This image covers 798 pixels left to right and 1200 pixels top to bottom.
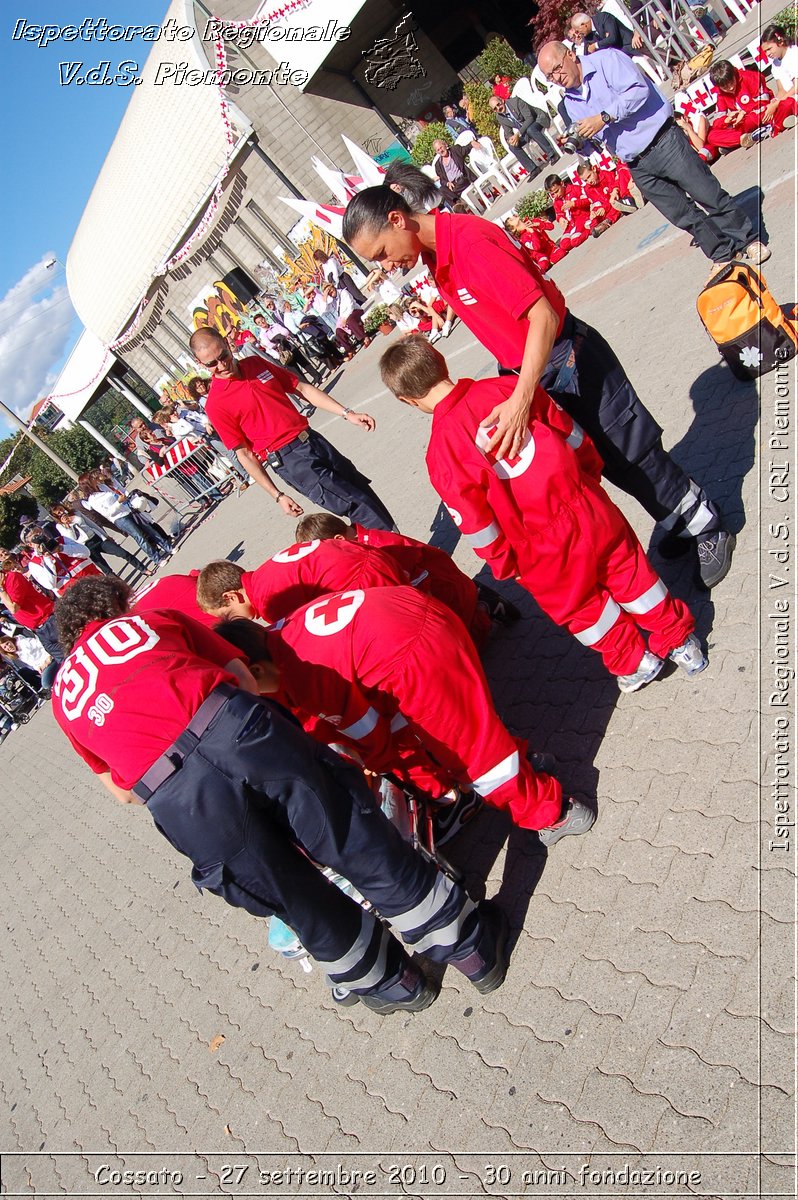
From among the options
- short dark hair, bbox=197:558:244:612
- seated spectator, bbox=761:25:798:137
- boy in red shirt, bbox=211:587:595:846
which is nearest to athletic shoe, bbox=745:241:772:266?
seated spectator, bbox=761:25:798:137

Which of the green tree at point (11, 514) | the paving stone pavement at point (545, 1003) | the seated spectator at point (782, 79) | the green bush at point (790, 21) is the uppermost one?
the green tree at point (11, 514)

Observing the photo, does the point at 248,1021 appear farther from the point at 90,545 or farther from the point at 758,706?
the point at 90,545

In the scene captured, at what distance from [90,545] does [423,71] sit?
1952 cm

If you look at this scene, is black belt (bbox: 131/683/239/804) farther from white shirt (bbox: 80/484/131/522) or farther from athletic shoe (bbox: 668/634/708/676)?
white shirt (bbox: 80/484/131/522)

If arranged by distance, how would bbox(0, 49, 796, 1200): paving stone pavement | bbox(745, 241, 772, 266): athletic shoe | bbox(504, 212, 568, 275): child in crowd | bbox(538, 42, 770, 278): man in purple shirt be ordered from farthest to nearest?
bbox(504, 212, 568, 275): child in crowd, bbox(745, 241, 772, 266): athletic shoe, bbox(538, 42, 770, 278): man in purple shirt, bbox(0, 49, 796, 1200): paving stone pavement

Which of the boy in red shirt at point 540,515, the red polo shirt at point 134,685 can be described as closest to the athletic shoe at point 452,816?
the boy in red shirt at point 540,515

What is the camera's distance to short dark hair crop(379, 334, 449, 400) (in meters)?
3.05


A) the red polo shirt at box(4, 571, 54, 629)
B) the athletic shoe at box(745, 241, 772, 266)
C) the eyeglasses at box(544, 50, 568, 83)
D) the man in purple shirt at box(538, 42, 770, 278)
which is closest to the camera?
the man in purple shirt at box(538, 42, 770, 278)

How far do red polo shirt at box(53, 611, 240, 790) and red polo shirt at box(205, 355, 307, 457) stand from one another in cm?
335

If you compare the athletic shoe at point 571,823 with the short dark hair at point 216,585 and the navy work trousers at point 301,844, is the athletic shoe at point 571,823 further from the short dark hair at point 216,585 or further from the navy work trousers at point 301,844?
the short dark hair at point 216,585

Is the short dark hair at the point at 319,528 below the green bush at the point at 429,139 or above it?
below

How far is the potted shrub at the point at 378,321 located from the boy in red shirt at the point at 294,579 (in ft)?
44.6

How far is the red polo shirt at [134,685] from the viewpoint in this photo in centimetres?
245

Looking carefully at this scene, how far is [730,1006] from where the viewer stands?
2.32 metres
